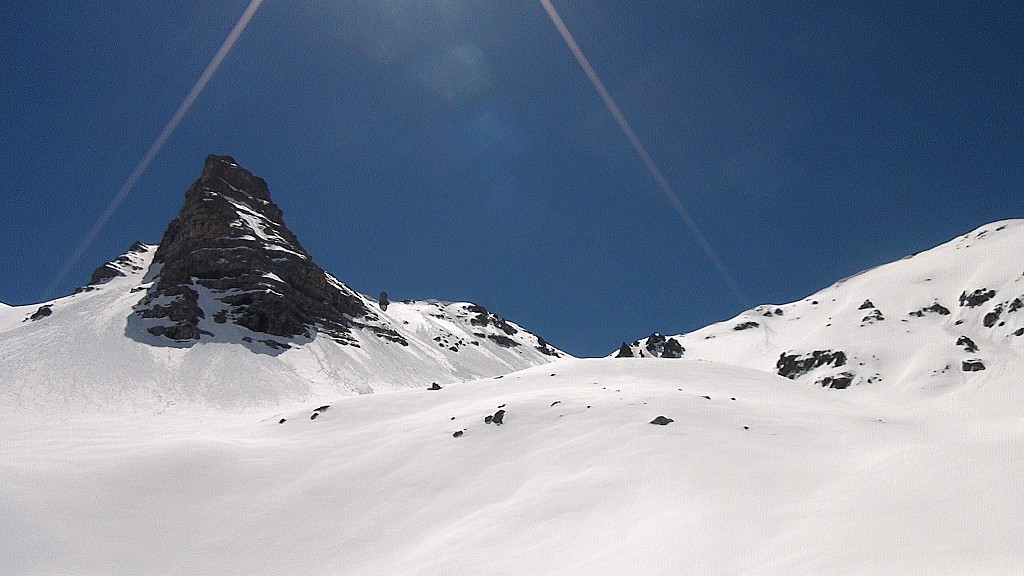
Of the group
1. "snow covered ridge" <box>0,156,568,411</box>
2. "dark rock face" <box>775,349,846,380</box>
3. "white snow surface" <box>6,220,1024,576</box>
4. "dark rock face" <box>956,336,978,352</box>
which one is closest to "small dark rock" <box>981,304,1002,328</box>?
"dark rock face" <box>956,336,978,352</box>

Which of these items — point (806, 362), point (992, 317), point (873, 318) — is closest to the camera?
point (992, 317)

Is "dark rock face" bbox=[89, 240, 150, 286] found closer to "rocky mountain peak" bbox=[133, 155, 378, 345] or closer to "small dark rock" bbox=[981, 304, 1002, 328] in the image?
"rocky mountain peak" bbox=[133, 155, 378, 345]

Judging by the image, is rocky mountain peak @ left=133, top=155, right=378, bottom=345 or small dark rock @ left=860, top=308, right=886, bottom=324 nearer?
rocky mountain peak @ left=133, top=155, right=378, bottom=345

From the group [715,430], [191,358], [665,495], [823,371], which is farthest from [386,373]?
[823,371]

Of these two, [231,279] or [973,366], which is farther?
[231,279]

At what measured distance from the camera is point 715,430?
71.6 ft

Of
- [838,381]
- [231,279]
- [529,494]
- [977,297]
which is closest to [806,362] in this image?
[838,381]

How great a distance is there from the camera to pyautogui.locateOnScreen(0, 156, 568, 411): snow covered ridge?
4728 cm

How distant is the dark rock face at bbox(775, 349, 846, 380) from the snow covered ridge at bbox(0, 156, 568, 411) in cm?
5102

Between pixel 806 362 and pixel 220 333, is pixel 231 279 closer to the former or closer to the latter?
pixel 220 333

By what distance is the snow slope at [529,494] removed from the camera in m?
9.48

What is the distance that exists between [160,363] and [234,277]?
3139 cm

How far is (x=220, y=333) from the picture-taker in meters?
67.8

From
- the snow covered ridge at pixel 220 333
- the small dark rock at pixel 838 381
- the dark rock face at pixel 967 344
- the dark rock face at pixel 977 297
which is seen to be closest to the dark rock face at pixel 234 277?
the snow covered ridge at pixel 220 333
